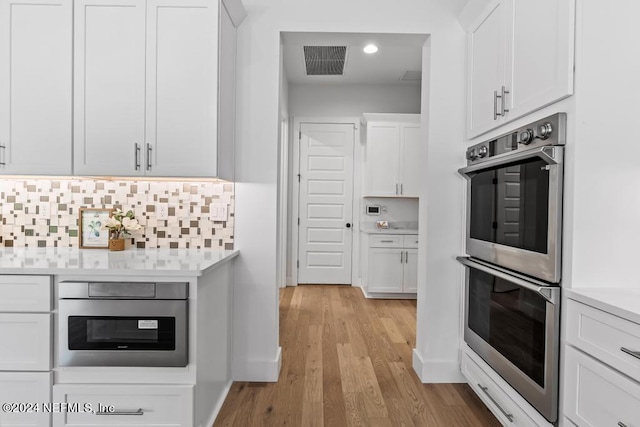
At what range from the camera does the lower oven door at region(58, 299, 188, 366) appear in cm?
171

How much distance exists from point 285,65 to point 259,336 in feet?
10.8

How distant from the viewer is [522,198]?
177 centimetres

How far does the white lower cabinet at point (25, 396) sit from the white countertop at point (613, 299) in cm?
216

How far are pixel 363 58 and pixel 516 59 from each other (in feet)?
9.14

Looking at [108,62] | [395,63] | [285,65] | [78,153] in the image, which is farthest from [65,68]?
[395,63]

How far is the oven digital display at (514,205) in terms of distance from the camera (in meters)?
1.64

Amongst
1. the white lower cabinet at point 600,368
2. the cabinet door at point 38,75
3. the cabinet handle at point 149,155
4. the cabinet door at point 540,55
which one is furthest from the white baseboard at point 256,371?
the cabinet door at point 540,55

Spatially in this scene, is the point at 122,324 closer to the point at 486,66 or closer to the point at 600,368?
the point at 600,368

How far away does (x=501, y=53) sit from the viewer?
80.4 inches

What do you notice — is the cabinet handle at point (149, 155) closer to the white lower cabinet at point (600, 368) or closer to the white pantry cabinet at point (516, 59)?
the white pantry cabinet at point (516, 59)

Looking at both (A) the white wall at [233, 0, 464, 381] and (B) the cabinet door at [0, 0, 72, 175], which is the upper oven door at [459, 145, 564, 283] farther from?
(B) the cabinet door at [0, 0, 72, 175]

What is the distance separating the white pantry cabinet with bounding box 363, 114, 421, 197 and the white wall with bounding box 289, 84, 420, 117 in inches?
21.3

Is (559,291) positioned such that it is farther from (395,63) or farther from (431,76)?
(395,63)

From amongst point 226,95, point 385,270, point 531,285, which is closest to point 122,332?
point 226,95
